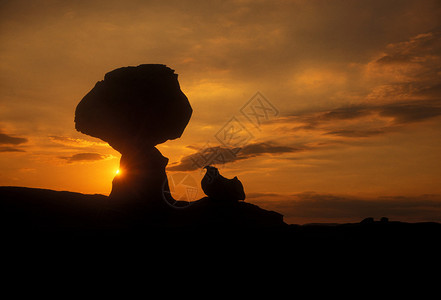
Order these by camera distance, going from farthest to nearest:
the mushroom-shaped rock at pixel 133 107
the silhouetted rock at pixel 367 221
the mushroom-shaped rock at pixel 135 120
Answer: the mushroom-shaped rock at pixel 133 107 < the mushroom-shaped rock at pixel 135 120 < the silhouetted rock at pixel 367 221

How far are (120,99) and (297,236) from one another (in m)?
16.3

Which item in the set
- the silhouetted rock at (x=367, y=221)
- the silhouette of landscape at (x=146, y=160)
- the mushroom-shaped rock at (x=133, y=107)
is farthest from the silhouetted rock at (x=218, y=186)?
the silhouetted rock at (x=367, y=221)

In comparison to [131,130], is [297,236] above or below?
below

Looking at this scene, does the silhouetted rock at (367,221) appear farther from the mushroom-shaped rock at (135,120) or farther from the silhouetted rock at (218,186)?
the mushroom-shaped rock at (135,120)

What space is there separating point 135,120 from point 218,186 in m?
7.59

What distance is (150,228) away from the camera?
21219mm

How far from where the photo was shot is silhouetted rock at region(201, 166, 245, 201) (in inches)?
1169

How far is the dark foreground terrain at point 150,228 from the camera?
18.9m

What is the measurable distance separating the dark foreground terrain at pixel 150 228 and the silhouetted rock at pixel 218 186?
1.41 meters

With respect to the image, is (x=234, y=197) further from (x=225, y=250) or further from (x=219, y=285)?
(x=219, y=285)

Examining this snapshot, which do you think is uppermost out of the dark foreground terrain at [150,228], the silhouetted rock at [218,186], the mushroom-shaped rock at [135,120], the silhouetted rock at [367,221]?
the mushroom-shaped rock at [135,120]

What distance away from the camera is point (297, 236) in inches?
792

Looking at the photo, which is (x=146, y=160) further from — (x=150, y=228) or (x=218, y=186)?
(x=150, y=228)

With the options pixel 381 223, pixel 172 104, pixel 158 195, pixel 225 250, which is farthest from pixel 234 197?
pixel 225 250
